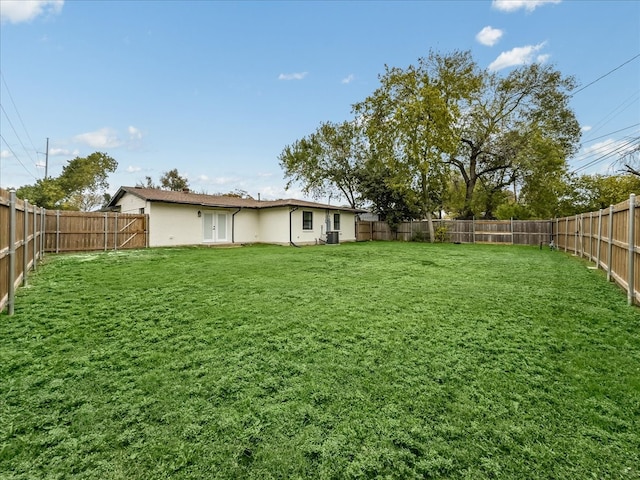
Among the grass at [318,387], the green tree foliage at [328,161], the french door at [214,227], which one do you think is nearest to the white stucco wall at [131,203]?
the french door at [214,227]

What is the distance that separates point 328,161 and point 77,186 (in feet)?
82.1

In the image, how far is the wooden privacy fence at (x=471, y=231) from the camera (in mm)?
17516

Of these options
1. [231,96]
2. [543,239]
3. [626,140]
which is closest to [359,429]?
[626,140]

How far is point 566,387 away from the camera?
2459 mm

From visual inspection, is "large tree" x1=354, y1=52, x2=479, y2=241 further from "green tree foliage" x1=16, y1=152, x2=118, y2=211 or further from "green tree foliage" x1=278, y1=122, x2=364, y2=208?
"green tree foliage" x1=16, y1=152, x2=118, y2=211

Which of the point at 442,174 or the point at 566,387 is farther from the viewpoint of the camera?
the point at 442,174

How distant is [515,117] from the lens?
21328 millimetres

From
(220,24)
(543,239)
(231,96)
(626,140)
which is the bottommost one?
(543,239)

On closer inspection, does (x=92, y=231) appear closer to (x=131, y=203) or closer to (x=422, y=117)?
(x=131, y=203)

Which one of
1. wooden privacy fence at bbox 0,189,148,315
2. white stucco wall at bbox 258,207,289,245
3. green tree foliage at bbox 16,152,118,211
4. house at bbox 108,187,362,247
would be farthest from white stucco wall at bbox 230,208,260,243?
green tree foliage at bbox 16,152,118,211

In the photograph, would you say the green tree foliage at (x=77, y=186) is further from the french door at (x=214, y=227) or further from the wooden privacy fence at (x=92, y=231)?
the french door at (x=214, y=227)

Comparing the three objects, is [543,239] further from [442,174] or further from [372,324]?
[372,324]

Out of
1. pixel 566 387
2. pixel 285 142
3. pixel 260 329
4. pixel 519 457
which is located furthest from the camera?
pixel 285 142

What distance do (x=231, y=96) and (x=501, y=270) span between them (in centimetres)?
1445
